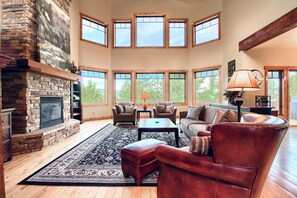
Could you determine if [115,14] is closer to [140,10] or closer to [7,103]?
[140,10]

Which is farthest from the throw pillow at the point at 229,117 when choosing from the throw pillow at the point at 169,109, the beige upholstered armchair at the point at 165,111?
the throw pillow at the point at 169,109

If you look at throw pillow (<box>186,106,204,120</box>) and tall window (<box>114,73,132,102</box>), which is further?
tall window (<box>114,73,132,102</box>)

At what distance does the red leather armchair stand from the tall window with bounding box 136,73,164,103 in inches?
278

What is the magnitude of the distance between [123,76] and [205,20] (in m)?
4.58

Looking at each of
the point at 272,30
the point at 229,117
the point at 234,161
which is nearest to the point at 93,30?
the point at 272,30

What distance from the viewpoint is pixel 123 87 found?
848cm

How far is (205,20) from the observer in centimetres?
783

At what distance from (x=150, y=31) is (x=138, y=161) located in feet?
24.6

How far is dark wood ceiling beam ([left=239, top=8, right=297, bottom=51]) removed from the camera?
3.54 m

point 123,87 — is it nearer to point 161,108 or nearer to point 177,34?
point 161,108

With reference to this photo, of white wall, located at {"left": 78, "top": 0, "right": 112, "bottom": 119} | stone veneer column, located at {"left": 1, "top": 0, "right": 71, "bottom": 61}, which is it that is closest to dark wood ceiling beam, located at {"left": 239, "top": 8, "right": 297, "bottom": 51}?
stone veneer column, located at {"left": 1, "top": 0, "right": 71, "bottom": 61}

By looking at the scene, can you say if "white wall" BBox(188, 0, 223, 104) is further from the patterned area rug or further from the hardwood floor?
the hardwood floor

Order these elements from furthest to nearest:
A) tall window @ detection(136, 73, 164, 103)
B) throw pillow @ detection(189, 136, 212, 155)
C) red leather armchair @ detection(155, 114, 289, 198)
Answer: tall window @ detection(136, 73, 164, 103) < throw pillow @ detection(189, 136, 212, 155) < red leather armchair @ detection(155, 114, 289, 198)

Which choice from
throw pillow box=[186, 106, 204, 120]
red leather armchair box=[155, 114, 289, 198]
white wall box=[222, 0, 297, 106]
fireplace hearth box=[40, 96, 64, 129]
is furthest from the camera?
throw pillow box=[186, 106, 204, 120]
